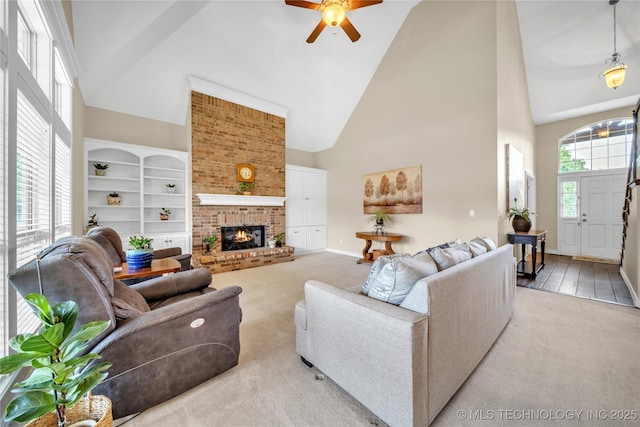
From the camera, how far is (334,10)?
2953mm

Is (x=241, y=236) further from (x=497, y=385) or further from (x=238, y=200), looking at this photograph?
(x=497, y=385)

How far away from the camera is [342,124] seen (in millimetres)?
6500

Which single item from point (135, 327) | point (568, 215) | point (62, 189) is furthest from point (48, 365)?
point (568, 215)

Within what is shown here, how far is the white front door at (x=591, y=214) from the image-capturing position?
17.5 feet

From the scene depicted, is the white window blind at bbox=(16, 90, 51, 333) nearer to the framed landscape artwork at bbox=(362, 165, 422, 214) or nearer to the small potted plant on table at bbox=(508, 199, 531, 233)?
the framed landscape artwork at bbox=(362, 165, 422, 214)

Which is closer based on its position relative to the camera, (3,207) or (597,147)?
(3,207)

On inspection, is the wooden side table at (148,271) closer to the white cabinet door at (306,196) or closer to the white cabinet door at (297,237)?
the white cabinet door at (297,237)

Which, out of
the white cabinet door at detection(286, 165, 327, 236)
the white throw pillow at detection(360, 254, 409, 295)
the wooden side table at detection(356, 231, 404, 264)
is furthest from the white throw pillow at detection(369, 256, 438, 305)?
the white cabinet door at detection(286, 165, 327, 236)

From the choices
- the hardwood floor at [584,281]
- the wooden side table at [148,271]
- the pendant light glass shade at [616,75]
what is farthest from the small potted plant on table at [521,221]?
the wooden side table at [148,271]

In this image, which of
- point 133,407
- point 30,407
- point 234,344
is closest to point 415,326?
point 234,344

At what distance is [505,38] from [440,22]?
112cm

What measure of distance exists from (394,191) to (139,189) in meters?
5.10

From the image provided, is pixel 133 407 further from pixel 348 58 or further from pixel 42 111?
pixel 348 58

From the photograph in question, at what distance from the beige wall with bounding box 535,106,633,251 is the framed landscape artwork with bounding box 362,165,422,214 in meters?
3.88
